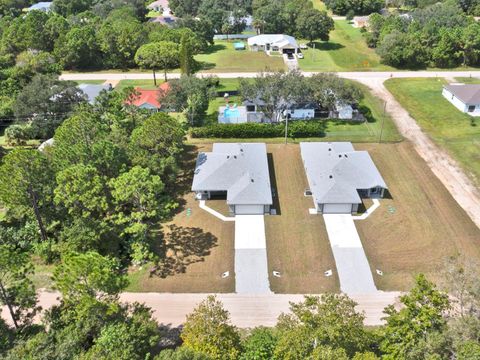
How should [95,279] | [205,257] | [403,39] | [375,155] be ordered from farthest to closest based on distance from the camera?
[403,39] < [375,155] < [205,257] < [95,279]

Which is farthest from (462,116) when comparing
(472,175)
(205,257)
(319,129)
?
(205,257)

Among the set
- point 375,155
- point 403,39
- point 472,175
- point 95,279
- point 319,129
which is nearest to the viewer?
point 95,279

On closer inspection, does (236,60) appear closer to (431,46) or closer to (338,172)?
(431,46)

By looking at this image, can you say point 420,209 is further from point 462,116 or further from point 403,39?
point 403,39

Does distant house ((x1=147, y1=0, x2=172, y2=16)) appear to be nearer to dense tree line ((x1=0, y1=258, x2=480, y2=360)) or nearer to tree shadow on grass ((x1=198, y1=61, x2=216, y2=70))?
tree shadow on grass ((x1=198, y1=61, x2=216, y2=70))

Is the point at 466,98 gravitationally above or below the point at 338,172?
below

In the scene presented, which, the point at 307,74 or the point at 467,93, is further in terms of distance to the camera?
the point at 307,74

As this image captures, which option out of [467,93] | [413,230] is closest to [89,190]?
[413,230]

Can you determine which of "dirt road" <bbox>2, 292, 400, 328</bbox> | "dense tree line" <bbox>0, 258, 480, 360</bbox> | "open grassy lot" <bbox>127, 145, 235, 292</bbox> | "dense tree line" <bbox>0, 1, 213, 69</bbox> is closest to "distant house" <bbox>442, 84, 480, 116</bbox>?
"dirt road" <bbox>2, 292, 400, 328</bbox>
